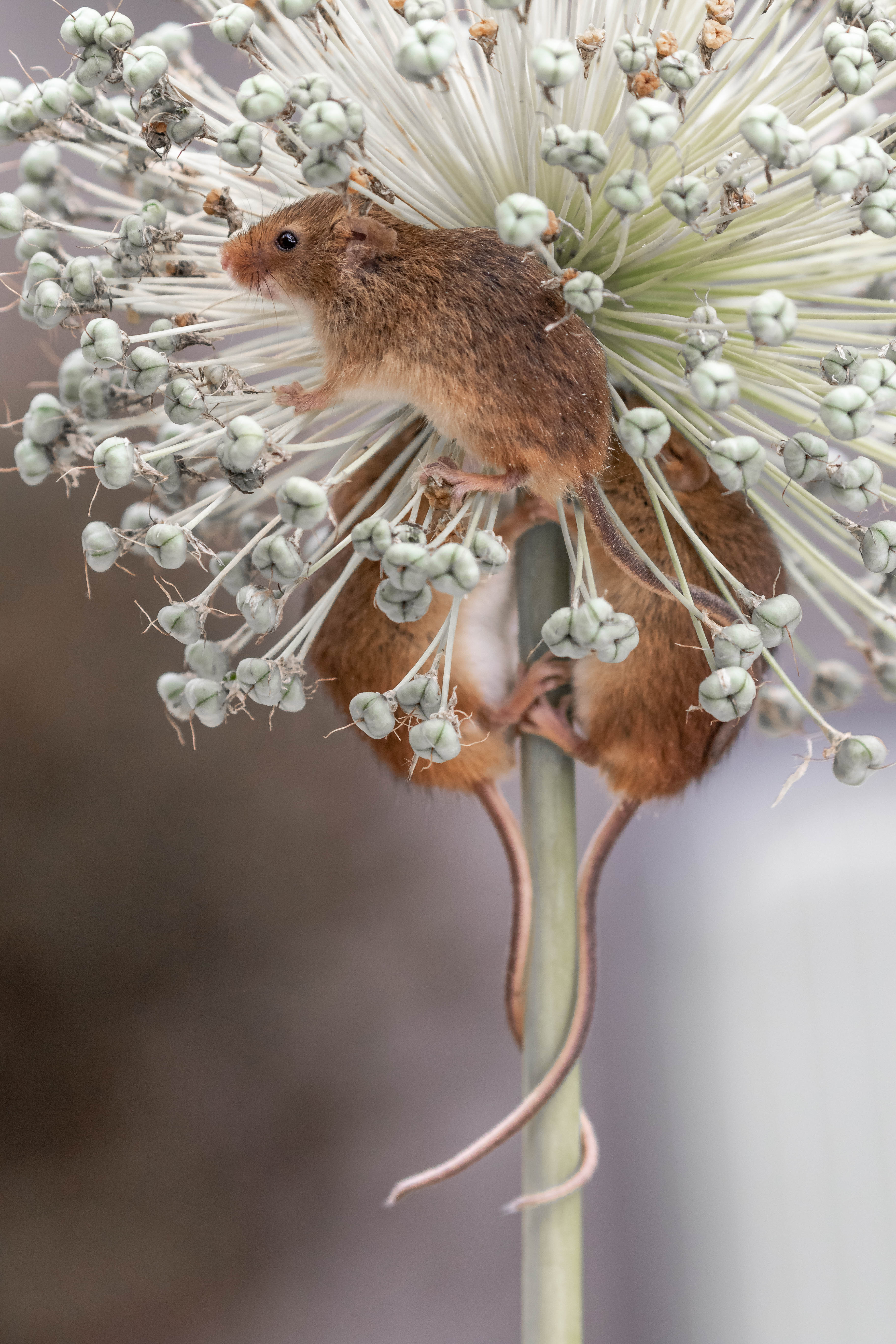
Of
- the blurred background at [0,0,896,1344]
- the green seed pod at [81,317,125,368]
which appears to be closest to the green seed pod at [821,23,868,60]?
the green seed pod at [81,317,125,368]

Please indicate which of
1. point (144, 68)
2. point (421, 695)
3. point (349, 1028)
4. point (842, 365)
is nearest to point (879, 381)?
point (842, 365)

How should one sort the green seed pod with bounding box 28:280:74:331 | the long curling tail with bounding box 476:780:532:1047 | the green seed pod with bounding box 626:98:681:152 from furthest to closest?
1. the long curling tail with bounding box 476:780:532:1047
2. the green seed pod with bounding box 28:280:74:331
3. the green seed pod with bounding box 626:98:681:152

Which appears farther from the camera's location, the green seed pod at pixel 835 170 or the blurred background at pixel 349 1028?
the blurred background at pixel 349 1028

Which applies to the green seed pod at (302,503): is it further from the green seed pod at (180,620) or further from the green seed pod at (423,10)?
the green seed pod at (423,10)

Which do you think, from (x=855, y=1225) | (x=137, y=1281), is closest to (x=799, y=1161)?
(x=855, y=1225)

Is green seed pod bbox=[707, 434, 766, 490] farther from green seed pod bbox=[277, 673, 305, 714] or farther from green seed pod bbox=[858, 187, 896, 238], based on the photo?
green seed pod bbox=[277, 673, 305, 714]

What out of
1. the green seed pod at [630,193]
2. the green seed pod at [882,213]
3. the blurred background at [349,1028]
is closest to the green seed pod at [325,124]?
the green seed pod at [630,193]
